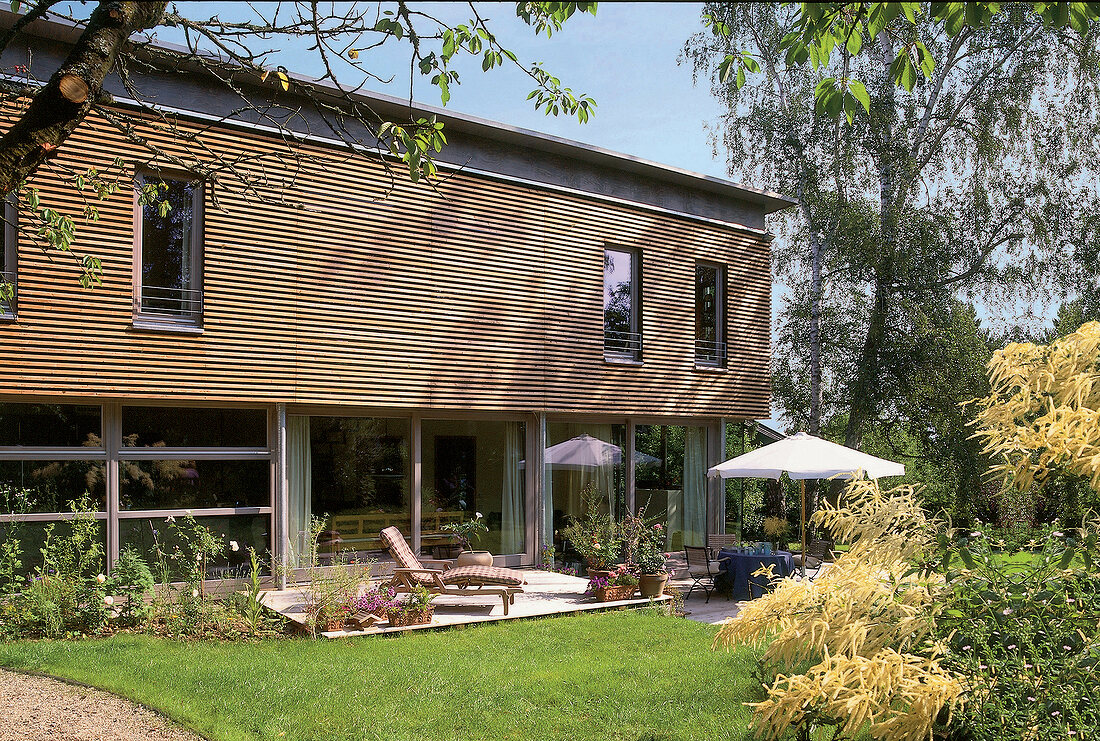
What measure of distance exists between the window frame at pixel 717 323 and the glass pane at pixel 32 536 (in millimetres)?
9752

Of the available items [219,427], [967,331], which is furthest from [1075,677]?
[967,331]

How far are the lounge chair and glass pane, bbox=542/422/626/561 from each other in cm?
296

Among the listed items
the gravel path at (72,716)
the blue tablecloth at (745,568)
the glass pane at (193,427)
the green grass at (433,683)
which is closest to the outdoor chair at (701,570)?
the blue tablecloth at (745,568)

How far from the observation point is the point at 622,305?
14.0 meters

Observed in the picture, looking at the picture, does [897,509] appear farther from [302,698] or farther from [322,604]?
[322,604]

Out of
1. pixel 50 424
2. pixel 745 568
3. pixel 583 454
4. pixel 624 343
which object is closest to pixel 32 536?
pixel 50 424

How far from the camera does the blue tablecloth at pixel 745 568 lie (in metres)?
11.1

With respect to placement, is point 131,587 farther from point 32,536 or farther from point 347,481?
point 347,481

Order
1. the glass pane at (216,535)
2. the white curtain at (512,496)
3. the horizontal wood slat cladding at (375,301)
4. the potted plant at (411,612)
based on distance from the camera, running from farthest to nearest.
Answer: the white curtain at (512,496) → the glass pane at (216,535) → the horizontal wood slat cladding at (375,301) → the potted plant at (411,612)

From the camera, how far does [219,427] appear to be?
10.2 meters

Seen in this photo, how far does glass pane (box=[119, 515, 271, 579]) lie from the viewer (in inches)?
375

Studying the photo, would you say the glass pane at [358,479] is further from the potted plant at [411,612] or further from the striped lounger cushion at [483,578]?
the potted plant at [411,612]

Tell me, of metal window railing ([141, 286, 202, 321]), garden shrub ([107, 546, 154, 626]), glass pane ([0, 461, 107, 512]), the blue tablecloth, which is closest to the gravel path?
garden shrub ([107, 546, 154, 626])

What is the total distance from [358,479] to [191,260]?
347 cm
